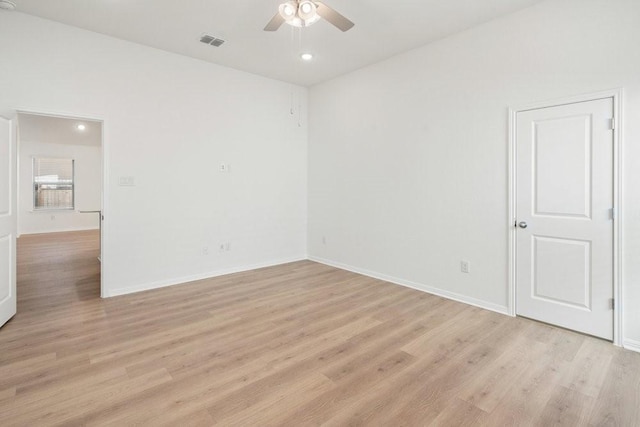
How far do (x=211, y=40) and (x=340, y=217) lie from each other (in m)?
3.10

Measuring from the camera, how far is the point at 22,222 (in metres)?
8.91

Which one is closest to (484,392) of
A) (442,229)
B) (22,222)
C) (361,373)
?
(361,373)

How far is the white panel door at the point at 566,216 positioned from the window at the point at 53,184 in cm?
1157

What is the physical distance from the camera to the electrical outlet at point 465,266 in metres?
3.69

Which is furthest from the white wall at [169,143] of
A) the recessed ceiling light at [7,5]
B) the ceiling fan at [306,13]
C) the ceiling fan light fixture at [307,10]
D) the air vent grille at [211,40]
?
the ceiling fan light fixture at [307,10]

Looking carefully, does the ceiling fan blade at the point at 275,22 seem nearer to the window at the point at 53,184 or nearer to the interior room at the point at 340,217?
the interior room at the point at 340,217

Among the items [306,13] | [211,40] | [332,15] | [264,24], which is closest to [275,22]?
[306,13]

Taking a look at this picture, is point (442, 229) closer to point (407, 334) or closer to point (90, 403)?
point (407, 334)

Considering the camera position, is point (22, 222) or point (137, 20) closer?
point (137, 20)

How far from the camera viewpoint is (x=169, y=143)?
431 centimetres

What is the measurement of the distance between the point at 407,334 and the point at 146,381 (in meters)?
2.12

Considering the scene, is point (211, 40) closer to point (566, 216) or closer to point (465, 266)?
point (465, 266)

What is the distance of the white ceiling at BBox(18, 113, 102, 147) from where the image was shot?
8.43 meters

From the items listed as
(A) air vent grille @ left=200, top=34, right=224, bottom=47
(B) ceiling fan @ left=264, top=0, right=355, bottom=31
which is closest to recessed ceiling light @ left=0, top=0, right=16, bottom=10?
(A) air vent grille @ left=200, top=34, right=224, bottom=47
